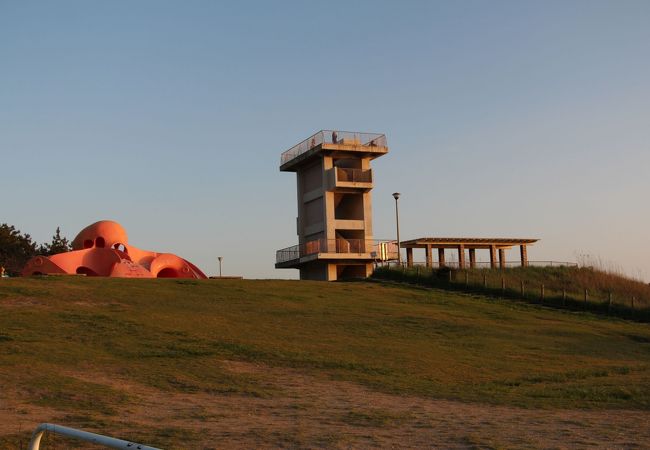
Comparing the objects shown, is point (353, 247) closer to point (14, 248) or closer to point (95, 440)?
point (14, 248)

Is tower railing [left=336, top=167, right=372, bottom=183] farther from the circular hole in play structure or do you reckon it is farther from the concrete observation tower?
the circular hole in play structure

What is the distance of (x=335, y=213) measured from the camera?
5791 centimetres

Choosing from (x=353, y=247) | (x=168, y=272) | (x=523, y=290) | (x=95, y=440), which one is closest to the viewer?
(x=95, y=440)

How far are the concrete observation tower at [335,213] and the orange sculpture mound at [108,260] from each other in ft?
34.4

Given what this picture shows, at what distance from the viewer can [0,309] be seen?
25.6 m

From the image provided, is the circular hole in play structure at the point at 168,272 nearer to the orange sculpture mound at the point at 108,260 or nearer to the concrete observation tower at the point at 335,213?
the orange sculpture mound at the point at 108,260

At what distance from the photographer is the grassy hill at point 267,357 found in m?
13.5

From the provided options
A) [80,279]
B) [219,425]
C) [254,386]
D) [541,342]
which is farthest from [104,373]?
[80,279]

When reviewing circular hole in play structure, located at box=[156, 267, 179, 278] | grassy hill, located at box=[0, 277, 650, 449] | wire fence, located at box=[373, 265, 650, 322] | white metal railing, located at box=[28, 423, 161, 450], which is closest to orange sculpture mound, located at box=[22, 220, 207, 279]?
circular hole in play structure, located at box=[156, 267, 179, 278]

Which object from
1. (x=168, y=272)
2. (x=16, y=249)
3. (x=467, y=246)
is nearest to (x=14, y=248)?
(x=16, y=249)

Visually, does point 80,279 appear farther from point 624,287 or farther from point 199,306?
point 624,287

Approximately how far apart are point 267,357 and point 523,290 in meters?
23.6

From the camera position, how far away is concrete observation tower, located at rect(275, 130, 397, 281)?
53.7 metres

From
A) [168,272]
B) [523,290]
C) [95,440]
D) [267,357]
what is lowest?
[267,357]
